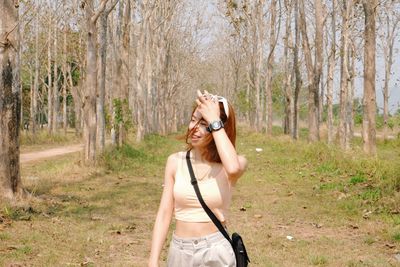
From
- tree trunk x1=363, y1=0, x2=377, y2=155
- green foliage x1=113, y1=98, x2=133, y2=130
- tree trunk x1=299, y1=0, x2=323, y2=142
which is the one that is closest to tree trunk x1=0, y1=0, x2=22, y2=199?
green foliage x1=113, y1=98, x2=133, y2=130

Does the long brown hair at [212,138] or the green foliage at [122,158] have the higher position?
the long brown hair at [212,138]

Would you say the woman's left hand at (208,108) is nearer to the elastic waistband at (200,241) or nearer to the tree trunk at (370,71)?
the elastic waistband at (200,241)

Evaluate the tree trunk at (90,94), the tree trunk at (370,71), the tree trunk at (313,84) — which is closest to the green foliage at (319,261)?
the tree trunk at (90,94)

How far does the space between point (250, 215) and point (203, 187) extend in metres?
6.90

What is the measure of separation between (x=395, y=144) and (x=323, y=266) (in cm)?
2439

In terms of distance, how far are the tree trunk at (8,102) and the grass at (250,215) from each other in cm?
51

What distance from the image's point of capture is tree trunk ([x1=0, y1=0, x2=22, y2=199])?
30.5ft

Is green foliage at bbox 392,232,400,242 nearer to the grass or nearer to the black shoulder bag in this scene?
the grass

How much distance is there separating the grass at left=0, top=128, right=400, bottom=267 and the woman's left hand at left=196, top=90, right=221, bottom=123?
405 cm

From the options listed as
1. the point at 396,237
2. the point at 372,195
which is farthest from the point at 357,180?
the point at 396,237

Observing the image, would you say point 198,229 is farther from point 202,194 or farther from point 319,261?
point 319,261

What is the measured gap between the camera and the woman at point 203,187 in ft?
9.45

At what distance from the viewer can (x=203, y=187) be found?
9.67ft

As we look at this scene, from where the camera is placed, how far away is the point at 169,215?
312 cm
